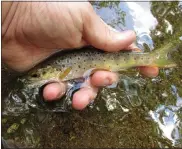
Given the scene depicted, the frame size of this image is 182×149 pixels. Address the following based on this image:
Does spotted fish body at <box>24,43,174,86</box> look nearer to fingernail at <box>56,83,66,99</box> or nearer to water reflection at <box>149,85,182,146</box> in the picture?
fingernail at <box>56,83,66,99</box>

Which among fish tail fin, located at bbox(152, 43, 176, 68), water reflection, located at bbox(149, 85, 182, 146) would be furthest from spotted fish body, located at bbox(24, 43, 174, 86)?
water reflection, located at bbox(149, 85, 182, 146)

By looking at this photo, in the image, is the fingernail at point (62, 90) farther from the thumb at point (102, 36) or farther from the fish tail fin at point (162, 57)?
the fish tail fin at point (162, 57)

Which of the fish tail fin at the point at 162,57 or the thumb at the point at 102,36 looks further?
the fish tail fin at the point at 162,57

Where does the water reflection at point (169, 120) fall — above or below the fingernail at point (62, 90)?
below

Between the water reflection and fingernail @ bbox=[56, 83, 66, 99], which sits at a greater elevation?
fingernail @ bbox=[56, 83, 66, 99]

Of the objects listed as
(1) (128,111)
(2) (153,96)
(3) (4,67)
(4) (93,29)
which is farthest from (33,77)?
(2) (153,96)

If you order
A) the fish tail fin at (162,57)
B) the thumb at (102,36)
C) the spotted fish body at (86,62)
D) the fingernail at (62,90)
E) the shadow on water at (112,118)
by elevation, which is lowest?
the shadow on water at (112,118)

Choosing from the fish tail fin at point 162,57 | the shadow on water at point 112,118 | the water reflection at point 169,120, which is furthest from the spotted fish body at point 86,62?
the water reflection at point 169,120
